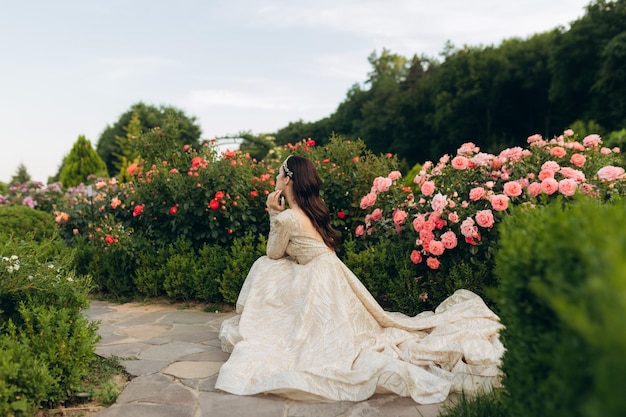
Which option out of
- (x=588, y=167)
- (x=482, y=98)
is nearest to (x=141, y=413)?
(x=588, y=167)

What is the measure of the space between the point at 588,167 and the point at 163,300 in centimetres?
525

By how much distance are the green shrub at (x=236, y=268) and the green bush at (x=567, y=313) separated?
407 centimetres

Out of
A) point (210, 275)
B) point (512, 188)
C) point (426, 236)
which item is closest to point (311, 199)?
point (426, 236)

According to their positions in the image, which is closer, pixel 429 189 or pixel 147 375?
pixel 147 375

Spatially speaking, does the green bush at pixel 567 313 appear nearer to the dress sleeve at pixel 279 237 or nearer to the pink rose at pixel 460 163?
the dress sleeve at pixel 279 237

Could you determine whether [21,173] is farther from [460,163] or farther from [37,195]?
[460,163]

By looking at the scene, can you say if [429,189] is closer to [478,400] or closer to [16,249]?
[478,400]

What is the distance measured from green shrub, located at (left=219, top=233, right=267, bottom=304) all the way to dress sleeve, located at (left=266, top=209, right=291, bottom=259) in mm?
1626

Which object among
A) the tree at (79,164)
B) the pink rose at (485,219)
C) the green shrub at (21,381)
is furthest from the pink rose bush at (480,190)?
the tree at (79,164)

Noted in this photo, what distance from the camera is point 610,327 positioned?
3.32 ft

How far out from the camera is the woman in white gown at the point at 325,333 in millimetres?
3580

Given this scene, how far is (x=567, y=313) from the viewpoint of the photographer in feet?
3.50

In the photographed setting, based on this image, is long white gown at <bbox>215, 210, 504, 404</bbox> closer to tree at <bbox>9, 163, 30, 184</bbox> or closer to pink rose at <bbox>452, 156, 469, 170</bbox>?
pink rose at <bbox>452, 156, 469, 170</bbox>

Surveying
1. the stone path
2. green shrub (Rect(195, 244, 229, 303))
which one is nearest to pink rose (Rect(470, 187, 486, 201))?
A: the stone path
